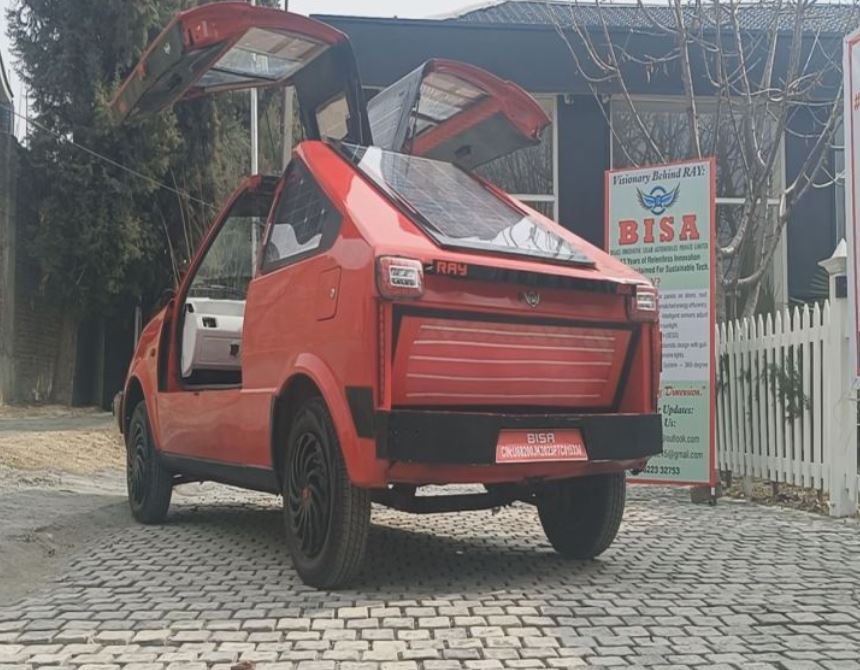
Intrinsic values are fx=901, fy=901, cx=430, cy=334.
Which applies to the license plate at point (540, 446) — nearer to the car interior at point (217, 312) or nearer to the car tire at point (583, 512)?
the car tire at point (583, 512)

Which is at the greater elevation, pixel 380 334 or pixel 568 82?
pixel 568 82

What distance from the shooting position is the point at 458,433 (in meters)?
4.11

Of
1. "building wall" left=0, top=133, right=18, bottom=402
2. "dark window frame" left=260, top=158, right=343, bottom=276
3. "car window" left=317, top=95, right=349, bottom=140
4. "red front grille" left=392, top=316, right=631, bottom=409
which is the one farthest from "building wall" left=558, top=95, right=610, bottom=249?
"building wall" left=0, top=133, right=18, bottom=402

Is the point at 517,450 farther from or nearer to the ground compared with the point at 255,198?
nearer to the ground

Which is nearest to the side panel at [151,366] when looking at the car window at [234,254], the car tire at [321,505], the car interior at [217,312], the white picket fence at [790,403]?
the car interior at [217,312]

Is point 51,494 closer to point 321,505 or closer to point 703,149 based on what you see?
point 321,505

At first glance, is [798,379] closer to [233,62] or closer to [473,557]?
[473,557]

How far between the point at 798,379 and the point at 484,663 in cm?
499

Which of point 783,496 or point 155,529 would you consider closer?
point 155,529

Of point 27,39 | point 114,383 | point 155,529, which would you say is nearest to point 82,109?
point 27,39

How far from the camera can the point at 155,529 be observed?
663cm

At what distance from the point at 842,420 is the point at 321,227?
4536 millimetres

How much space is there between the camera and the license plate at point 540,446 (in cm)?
427

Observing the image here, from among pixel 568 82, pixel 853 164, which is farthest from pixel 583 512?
pixel 568 82
